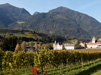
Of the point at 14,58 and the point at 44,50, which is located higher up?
the point at 44,50

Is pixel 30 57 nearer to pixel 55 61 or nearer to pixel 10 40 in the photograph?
pixel 55 61

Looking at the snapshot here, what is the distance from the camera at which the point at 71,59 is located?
2355cm

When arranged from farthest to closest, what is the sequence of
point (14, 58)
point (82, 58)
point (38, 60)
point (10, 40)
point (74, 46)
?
point (74, 46) < point (10, 40) < point (82, 58) < point (14, 58) < point (38, 60)

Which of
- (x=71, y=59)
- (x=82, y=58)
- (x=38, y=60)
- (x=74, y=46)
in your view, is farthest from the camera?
(x=74, y=46)

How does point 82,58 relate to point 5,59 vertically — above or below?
below

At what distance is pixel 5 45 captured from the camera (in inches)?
2847

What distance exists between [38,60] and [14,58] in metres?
4.05

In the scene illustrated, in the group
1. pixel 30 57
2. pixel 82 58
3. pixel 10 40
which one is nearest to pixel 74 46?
pixel 10 40

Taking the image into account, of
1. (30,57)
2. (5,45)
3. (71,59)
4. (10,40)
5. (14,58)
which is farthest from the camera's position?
(10,40)

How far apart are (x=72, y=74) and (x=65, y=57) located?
4894 mm

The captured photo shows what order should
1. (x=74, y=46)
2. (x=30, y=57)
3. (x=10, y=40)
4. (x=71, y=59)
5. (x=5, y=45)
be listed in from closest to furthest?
1. (x=30, y=57)
2. (x=71, y=59)
3. (x=5, y=45)
4. (x=10, y=40)
5. (x=74, y=46)

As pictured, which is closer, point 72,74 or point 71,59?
point 72,74

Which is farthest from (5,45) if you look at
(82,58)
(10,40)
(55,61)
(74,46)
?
(74,46)

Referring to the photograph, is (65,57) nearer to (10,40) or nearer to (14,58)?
(14,58)
